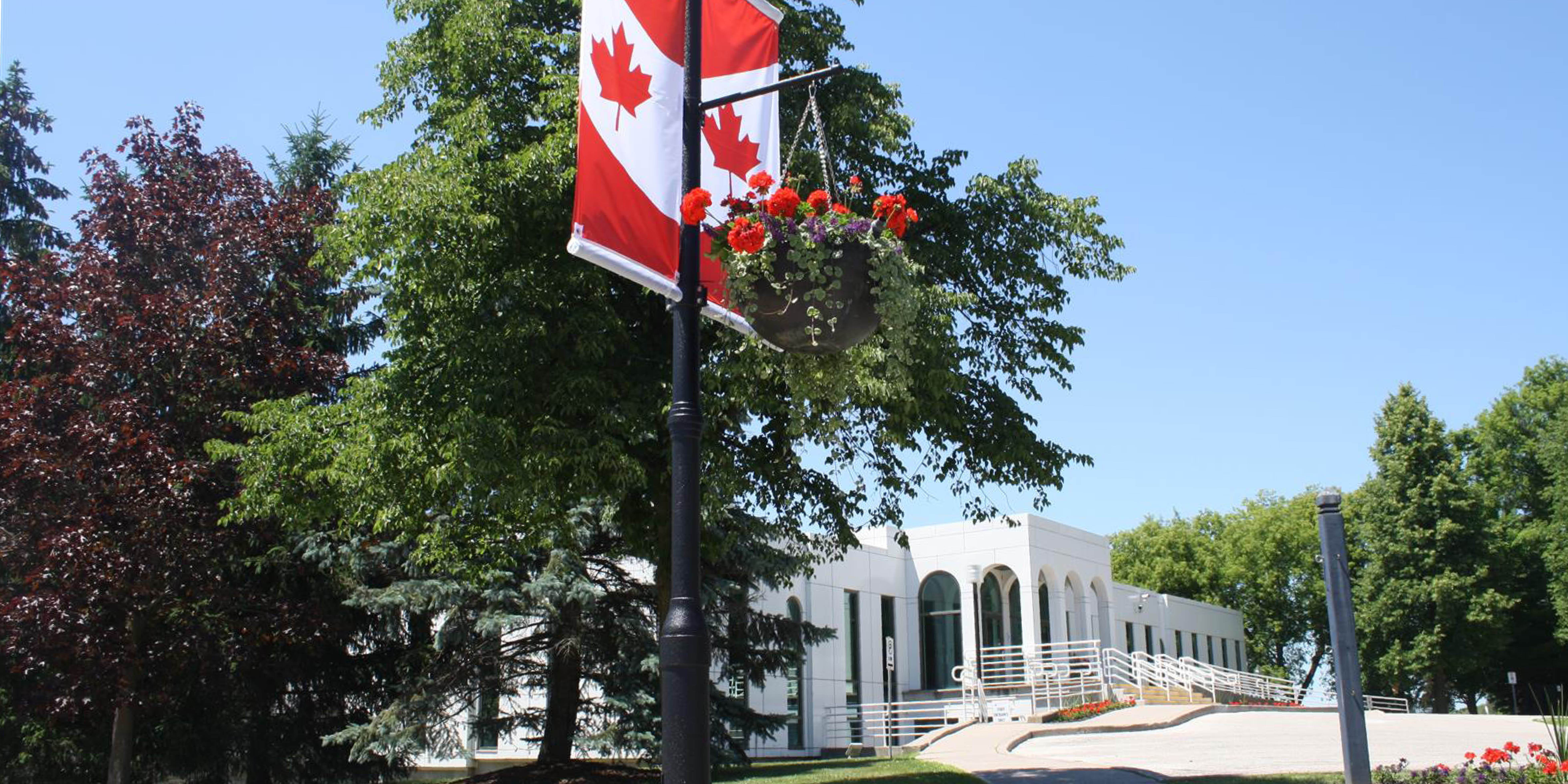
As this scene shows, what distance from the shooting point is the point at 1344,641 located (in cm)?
772

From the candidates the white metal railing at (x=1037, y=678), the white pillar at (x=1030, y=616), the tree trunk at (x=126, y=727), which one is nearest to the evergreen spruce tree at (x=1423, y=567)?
the white metal railing at (x=1037, y=678)

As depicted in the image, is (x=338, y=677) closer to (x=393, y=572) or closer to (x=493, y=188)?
(x=393, y=572)

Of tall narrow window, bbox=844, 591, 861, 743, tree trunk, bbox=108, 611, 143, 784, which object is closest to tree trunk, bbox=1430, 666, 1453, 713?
tall narrow window, bbox=844, 591, 861, 743

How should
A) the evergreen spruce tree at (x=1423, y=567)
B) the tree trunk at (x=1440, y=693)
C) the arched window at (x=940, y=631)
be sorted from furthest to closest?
the tree trunk at (x=1440, y=693) < the evergreen spruce tree at (x=1423, y=567) < the arched window at (x=940, y=631)

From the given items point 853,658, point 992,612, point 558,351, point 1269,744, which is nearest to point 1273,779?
point 1269,744

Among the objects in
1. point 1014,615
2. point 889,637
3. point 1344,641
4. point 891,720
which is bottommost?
point 891,720

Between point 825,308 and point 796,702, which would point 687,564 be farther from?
point 796,702

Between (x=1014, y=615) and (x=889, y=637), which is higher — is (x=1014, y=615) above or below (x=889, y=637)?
above

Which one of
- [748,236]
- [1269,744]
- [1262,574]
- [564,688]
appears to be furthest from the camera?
[1262,574]

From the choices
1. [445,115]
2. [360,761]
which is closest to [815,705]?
[360,761]

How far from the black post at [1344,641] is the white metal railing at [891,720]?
2363cm

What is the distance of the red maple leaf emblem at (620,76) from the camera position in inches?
234

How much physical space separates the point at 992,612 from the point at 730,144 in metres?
35.3

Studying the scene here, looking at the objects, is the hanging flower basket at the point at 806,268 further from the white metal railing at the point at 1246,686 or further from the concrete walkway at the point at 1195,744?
the white metal railing at the point at 1246,686
